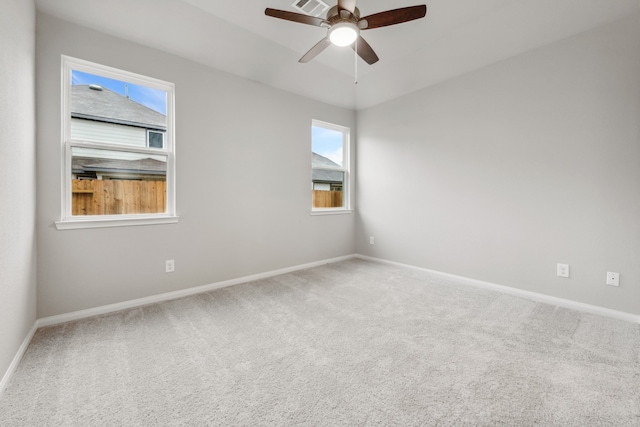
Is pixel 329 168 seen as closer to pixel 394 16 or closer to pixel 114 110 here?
pixel 394 16

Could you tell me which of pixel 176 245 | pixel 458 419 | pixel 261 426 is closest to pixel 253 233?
pixel 176 245

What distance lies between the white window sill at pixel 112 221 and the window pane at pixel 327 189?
80.7 inches

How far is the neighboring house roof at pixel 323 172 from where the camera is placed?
4172 mm

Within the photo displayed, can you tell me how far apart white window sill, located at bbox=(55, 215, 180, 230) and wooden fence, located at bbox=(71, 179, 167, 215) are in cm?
9

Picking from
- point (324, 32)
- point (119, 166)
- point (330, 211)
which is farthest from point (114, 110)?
point (330, 211)

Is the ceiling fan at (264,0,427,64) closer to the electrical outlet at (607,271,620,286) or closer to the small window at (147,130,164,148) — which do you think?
the small window at (147,130,164,148)

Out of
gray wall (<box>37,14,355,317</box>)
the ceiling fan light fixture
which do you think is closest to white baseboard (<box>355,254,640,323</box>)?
gray wall (<box>37,14,355,317</box>)

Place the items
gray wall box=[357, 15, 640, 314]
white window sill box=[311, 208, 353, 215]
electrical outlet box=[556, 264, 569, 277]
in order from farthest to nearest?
white window sill box=[311, 208, 353, 215]
electrical outlet box=[556, 264, 569, 277]
gray wall box=[357, 15, 640, 314]

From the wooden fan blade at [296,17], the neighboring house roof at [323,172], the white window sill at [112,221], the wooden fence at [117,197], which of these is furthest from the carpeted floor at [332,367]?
the wooden fan blade at [296,17]

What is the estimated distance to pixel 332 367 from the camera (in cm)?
168

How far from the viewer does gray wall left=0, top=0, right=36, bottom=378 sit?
148 cm

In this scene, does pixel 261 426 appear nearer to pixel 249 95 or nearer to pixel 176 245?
pixel 176 245

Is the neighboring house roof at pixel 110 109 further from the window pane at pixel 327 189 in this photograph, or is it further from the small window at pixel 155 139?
the window pane at pixel 327 189

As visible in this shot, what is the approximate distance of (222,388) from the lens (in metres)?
1.49
